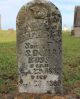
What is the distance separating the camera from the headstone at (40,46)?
41.8 feet

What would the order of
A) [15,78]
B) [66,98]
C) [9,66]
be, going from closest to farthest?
[66,98] → [15,78] → [9,66]

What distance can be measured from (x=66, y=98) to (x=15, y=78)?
438 centimetres

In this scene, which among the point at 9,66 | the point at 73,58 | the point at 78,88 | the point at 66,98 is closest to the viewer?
the point at 66,98

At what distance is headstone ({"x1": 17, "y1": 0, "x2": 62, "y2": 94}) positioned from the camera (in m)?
12.7

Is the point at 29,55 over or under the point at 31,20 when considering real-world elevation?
under

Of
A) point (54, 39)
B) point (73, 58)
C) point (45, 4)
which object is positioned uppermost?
point (45, 4)

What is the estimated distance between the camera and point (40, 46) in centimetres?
1274

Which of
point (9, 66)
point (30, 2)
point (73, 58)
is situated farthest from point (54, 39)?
point (73, 58)

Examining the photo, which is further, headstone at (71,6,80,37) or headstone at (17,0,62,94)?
headstone at (71,6,80,37)

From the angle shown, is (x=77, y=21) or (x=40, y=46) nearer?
(x=40, y=46)

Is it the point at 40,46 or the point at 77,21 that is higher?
the point at 40,46

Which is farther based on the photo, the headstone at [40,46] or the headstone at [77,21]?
the headstone at [77,21]

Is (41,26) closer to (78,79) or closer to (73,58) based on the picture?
(78,79)

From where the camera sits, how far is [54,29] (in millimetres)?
12758
